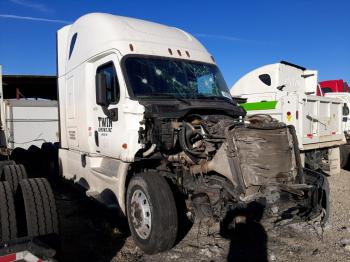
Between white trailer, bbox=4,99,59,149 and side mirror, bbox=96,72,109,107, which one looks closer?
side mirror, bbox=96,72,109,107

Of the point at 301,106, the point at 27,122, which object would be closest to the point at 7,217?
the point at 301,106

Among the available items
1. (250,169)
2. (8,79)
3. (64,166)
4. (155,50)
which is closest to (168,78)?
(155,50)

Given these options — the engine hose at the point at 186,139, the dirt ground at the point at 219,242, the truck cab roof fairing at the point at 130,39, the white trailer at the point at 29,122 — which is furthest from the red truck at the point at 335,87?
the engine hose at the point at 186,139

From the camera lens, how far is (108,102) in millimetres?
5906

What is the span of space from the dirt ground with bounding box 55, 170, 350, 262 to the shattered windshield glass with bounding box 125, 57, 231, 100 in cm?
210

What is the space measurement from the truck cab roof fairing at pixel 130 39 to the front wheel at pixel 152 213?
2.01 m

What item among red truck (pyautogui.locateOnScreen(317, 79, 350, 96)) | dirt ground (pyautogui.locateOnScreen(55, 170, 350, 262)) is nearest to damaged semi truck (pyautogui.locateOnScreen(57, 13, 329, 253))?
dirt ground (pyautogui.locateOnScreen(55, 170, 350, 262))

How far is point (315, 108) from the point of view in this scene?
947 cm

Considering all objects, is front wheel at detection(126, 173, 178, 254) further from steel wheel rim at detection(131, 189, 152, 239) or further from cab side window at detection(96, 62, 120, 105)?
cab side window at detection(96, 62, 120, 105)

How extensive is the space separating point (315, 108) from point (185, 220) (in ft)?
16.2

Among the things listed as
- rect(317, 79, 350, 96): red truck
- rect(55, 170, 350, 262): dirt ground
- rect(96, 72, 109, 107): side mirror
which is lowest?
rect(55, 170, 350, 262): dirt ground

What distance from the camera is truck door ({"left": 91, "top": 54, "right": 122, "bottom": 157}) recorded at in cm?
576

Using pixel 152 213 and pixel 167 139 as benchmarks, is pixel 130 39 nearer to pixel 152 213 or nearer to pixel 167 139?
pixel 167 139

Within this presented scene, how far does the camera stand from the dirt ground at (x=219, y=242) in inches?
197
